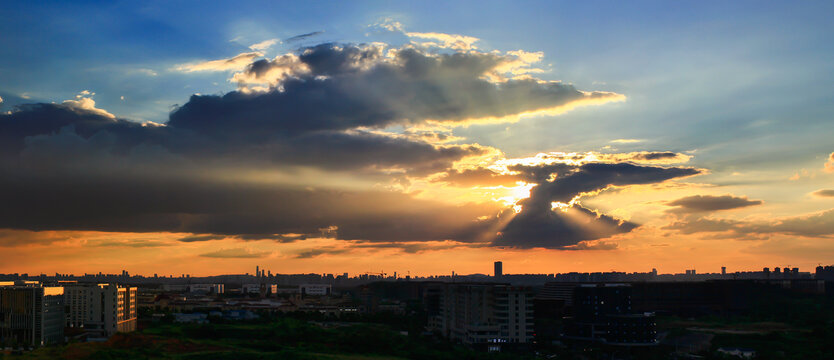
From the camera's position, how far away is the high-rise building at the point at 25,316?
87.9 m

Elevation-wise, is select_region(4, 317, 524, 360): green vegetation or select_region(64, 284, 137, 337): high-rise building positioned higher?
select_region(64, 284, 137, 337): high-rise building

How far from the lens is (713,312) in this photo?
536ft

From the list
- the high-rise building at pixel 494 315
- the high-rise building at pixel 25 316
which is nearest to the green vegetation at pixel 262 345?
the high-rise building at pixel 494 315

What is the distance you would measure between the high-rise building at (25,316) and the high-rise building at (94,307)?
381 inches

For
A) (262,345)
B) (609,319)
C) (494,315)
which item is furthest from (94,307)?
(609,319)

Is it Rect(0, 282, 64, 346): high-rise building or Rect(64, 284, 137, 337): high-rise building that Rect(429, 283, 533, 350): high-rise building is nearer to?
Rect(64, 284, 137, 337): high-rise building

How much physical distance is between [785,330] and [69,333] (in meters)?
111

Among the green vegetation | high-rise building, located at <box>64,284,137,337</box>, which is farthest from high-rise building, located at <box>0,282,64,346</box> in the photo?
the green vegetation

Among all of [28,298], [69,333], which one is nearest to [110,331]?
[69,333]

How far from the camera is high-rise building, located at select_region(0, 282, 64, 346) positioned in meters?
87.9

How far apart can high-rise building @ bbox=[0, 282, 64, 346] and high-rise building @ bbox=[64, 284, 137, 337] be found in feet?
31.8

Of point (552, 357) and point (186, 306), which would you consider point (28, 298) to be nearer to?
point (552, 357)

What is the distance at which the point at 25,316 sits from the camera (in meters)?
89.2

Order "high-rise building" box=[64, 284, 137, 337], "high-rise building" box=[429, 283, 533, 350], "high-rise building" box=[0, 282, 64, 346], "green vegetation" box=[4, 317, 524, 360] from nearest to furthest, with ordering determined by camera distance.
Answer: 1. "green vegetation" box=[4, 317, 524, 360]
2. "high-rise building" box=[0, 282, 64, 346]
3. "high-rise building" box=[429, 283, 533, 350]
4. "high-rise building" box=[64, 284, 137, 337]
